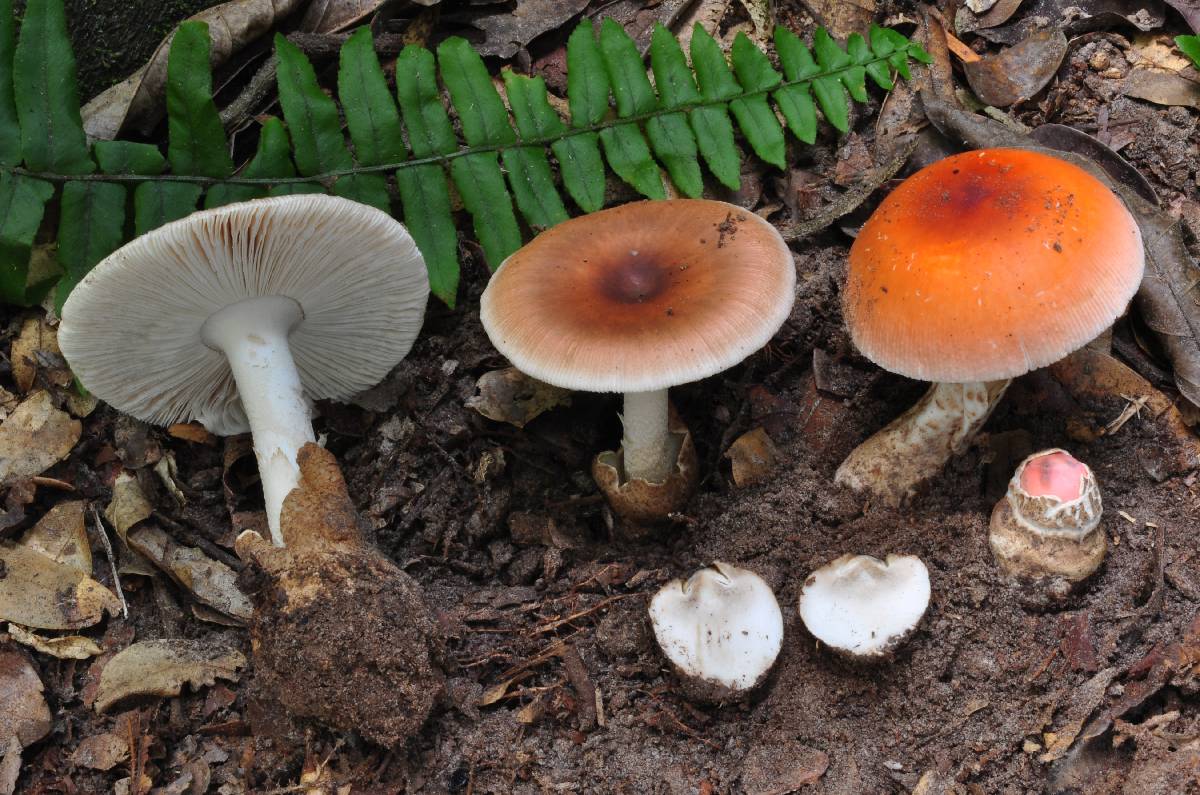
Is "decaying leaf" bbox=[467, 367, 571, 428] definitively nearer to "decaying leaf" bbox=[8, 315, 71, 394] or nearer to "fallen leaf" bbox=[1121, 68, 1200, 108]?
"decaying leaf" bbox=[8, 315, 71, 394]

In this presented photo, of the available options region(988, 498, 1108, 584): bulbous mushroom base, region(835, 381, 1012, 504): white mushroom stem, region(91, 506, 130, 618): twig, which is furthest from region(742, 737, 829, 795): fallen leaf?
region(91, 506, 130, 618): twig

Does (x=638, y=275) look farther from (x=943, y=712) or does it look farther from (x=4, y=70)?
(x=4, y=70)

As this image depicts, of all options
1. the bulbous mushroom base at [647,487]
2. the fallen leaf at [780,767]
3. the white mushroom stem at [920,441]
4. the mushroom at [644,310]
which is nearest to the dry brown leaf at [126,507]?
the mushroom at [644,310]

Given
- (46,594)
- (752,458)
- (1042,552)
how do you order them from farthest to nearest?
(752,458), (46,594), (1042,552)

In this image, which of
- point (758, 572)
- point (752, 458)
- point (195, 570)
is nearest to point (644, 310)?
point (752, 458)

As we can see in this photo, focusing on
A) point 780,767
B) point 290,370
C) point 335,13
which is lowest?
point 780,767

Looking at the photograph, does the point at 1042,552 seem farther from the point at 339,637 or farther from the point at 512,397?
the point at 339,637
